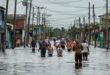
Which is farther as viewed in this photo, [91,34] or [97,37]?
[91,34]

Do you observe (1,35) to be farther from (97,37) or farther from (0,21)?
(97,37)

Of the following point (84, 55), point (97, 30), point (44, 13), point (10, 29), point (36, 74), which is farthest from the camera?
point (44, 13)

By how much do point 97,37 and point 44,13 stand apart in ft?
215

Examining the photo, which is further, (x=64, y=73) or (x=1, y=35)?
(x=1, y=35)

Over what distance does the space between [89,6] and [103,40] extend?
22.2 metres

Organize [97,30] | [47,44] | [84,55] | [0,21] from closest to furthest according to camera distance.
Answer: [84,55], [47,44], [0,21], [97,30]

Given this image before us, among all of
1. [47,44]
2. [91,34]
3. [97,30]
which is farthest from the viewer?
[91,34]

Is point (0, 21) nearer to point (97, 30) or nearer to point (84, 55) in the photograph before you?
point (84, 55)

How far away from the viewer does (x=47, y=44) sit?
50.1 metres

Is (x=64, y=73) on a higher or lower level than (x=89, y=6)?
lower

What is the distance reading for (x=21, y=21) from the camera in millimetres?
119312

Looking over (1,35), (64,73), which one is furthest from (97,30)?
(64,73)

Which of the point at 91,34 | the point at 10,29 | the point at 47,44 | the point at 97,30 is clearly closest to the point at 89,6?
the point at 97,30

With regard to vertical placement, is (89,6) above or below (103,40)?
above
